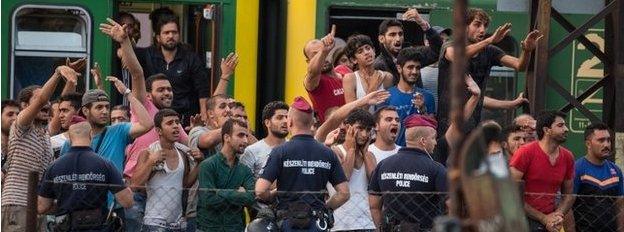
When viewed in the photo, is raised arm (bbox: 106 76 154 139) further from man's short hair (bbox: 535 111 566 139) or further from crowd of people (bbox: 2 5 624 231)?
man's short hair (bbox: 535 111 566 139)

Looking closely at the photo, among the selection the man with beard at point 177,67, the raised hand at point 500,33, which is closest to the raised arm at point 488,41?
the raised hand at point 500,33

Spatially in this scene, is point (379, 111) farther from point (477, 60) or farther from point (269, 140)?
point (477, 60)

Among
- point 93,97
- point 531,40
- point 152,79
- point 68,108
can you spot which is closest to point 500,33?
point 531,40

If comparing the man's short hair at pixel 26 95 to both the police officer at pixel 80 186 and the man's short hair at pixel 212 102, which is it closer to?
the man's short hair at pixel 212 102

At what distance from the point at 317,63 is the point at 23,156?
6.85 feet

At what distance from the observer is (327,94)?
1140cm

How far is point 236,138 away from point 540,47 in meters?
3.96

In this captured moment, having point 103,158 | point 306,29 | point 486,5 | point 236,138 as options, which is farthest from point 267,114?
point 486,5

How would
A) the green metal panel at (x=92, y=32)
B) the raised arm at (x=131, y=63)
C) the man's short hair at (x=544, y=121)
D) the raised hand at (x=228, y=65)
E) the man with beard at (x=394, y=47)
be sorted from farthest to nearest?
the green metal panel at (x=92, y=32)
the raised hand at (x=228, y=65)
the man with beard at (x=394, y=47)
the raised arm at (x=131, y=63)
the man's short hair at (x=544, y=121)

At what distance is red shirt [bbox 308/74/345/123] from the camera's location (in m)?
11.4

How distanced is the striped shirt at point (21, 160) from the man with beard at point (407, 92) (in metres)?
2.49

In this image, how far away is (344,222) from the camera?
10.0m

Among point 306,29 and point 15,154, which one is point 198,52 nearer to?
point 306,29

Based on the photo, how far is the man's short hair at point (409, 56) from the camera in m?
11.2
